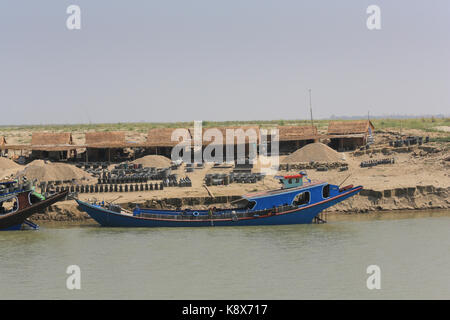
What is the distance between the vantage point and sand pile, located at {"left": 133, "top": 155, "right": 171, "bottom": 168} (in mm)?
52672

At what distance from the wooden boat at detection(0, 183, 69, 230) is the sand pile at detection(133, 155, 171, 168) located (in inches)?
624

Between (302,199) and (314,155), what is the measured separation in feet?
49.4

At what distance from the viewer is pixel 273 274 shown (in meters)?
26.8

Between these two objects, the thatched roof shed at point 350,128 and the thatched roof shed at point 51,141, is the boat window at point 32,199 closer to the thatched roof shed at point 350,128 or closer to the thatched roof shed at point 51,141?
the thatched roof shed at point 51,141

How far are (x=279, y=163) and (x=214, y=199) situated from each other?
41.5 ft

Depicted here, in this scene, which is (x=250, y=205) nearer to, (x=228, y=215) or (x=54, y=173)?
(x=228, y=215)

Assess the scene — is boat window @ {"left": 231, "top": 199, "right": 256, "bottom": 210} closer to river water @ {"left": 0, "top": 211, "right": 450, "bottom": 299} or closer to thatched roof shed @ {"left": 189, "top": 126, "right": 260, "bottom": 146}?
river water @ {"left": 0, "top": 211, "right": 450, "bottom": 299}

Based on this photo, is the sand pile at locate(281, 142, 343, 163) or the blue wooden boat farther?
the sand pile at locate(281, 142, 343, 163)

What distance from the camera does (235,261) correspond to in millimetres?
28688

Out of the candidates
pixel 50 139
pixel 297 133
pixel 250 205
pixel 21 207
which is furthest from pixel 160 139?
pixel 250 205

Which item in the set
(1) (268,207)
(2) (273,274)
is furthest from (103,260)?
(1) (268,207)

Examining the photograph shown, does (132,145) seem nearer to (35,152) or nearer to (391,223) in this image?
(35,152)

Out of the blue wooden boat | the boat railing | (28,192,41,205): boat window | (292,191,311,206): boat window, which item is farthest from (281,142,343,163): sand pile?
(28,192,41,205): boat window
